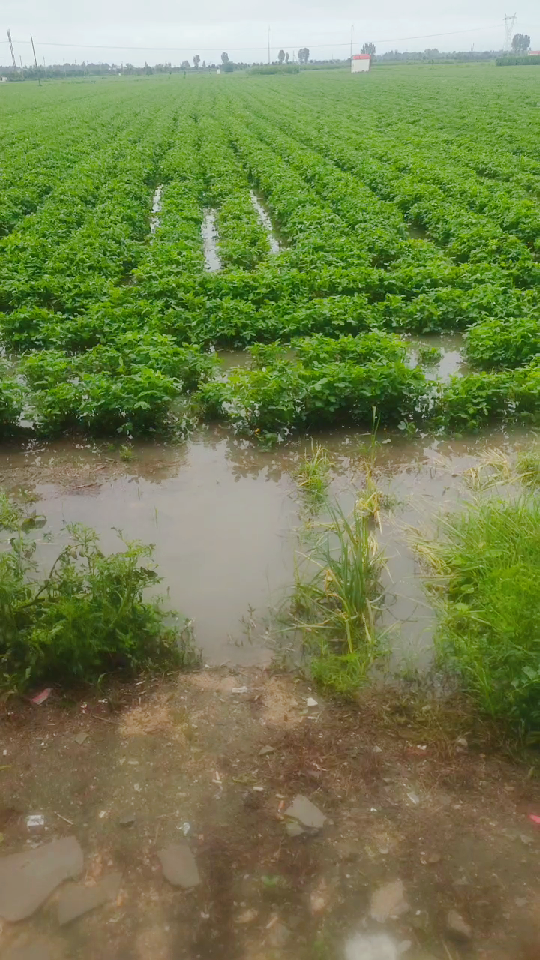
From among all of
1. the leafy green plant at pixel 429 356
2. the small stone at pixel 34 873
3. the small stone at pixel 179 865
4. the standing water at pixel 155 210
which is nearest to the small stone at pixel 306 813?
the small stone at pixel 179 865

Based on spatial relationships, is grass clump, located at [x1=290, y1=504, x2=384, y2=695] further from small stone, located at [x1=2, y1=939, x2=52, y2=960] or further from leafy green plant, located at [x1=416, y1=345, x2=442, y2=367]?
leafy green plant, located at [x1=416, y1=345, x2=442, y2=367]

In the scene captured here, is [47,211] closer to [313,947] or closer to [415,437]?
[415,437]

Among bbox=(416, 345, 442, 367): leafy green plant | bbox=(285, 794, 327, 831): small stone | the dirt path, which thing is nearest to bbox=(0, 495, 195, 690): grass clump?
the dirt path

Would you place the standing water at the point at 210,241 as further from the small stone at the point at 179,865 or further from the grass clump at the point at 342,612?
the small stone at the point at 179,865

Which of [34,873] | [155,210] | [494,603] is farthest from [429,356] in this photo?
[155,210]

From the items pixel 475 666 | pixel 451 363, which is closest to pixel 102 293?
pixel 451 363
